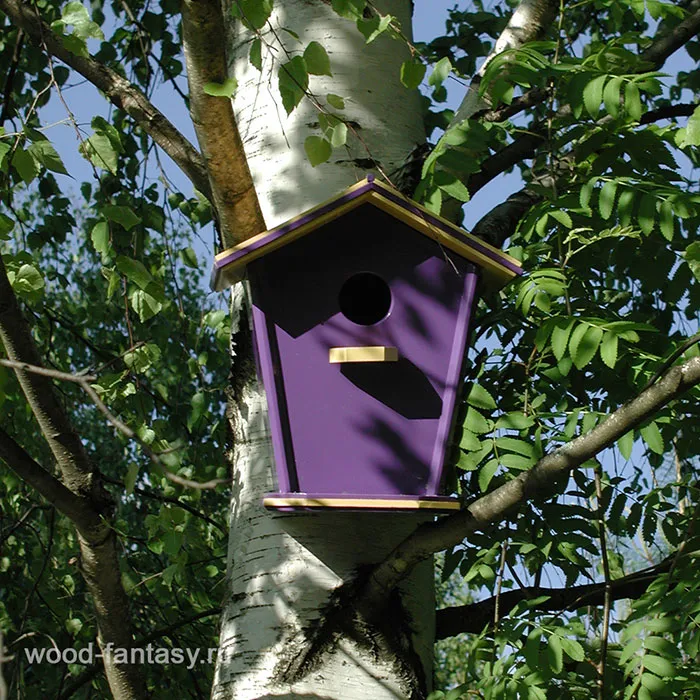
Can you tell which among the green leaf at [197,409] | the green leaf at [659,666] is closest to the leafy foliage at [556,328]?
the green leaf at [659,666]

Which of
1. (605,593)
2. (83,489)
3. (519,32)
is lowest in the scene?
(605,593)

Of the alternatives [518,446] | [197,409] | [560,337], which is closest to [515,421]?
[518,446]

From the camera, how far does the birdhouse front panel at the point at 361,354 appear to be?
1.84 meters

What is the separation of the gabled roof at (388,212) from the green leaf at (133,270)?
0.16 m

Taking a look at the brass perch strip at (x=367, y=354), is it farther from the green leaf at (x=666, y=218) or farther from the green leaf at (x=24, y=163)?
the green leaf at (x=24, y=163)

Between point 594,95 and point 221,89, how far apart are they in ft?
2.21

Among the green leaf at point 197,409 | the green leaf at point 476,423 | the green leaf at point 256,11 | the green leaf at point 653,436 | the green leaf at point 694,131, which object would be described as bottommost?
the green leaf at point 653,436

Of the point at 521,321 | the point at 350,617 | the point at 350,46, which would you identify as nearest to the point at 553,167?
the point at 521,321

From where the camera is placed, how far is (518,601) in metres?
1.99

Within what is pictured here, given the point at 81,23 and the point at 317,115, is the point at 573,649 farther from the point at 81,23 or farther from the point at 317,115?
the point at 81,23

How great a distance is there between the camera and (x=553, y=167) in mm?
2127

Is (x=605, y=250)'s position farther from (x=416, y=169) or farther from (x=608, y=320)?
(x=416, y=169)

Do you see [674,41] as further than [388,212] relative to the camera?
Yes

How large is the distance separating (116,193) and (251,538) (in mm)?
2451
